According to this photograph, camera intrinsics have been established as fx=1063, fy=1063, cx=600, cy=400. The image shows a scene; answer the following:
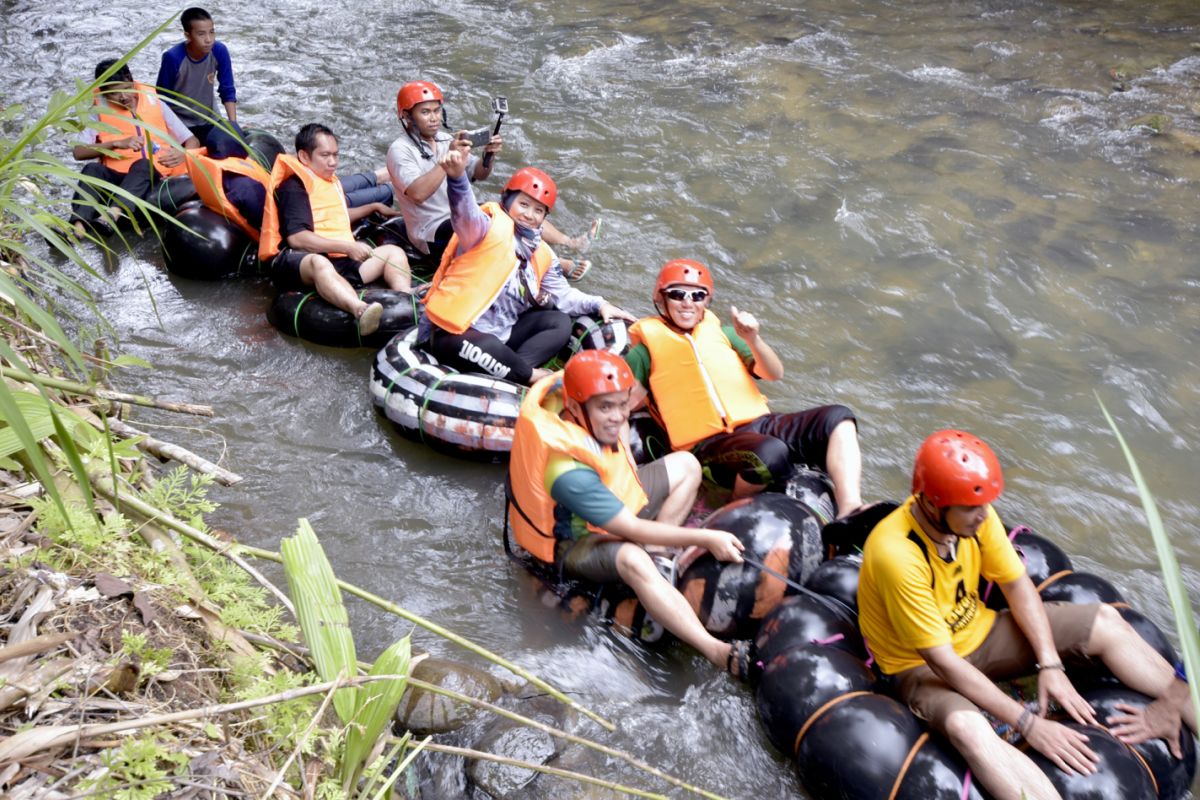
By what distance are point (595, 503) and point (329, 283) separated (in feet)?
11.6

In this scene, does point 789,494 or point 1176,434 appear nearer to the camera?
point 789,494

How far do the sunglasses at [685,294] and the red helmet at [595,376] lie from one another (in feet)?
3.42

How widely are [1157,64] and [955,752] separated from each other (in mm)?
10516

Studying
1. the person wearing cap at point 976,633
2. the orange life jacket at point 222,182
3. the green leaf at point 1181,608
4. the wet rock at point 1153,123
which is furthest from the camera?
the wet rock at point 1153,123

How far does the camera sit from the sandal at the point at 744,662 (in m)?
4.54

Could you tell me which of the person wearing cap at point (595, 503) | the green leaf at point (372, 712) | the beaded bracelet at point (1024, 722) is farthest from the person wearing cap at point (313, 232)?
the beaded bracelet at point (1024, 722)

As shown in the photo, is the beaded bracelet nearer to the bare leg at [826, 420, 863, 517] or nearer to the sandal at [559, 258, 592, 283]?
the bare leg at [826, 420, 863, 517]

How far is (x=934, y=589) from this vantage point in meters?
4.09

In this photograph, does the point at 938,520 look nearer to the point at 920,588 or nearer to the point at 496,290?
the point at 920,588

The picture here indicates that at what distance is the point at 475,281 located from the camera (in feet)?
21.6

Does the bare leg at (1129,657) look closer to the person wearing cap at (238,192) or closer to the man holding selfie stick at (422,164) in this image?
the man holding selfie stick at (422,164)

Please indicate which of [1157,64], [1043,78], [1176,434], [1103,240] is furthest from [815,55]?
[1176,434]

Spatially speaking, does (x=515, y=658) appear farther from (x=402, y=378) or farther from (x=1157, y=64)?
(x=1157, y=64)

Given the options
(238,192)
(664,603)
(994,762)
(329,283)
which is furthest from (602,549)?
(238,192)
